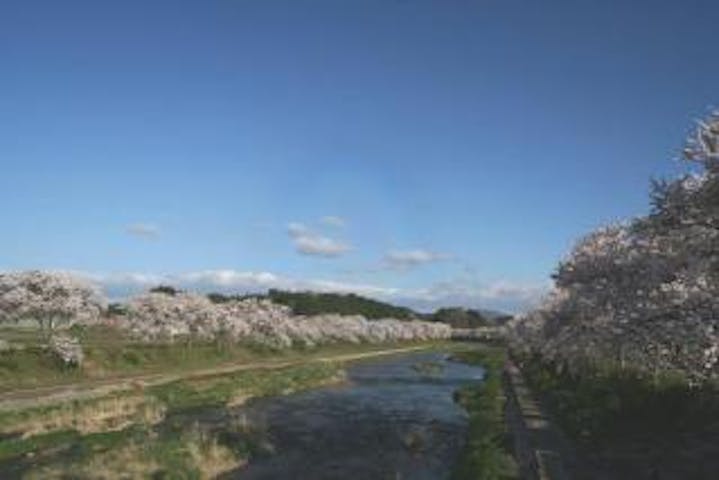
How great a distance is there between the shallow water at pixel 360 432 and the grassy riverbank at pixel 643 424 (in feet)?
21.7

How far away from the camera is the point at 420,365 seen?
136 meters

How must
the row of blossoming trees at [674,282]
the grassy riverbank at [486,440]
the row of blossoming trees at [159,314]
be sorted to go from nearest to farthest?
the row of blossoming trees at [674,282], the grassy riverbank at [486,440], the row of blossoming trees at [159,314]

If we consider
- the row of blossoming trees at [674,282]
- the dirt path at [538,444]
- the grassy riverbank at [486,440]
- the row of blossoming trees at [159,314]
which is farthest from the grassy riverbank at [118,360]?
the row of blossoming trees at [674,282]

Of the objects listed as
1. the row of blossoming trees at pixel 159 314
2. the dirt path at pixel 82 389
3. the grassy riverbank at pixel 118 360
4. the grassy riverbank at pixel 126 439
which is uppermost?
the row of blossoming trees at pixel 159 314

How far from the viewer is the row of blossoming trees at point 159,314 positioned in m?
90.8

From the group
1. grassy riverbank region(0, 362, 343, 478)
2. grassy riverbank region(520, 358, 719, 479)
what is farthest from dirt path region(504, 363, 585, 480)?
grassy riverbank region(0, 362, 343, 478)

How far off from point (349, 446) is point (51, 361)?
41480mm

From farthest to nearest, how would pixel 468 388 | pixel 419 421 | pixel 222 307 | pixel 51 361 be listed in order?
pixel 222 307 → pixel 468 388 → pixel 51 361 → pixel 419 421

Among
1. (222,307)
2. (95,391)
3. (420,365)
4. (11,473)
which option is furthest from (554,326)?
(222,307)

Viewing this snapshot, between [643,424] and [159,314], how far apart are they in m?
92.4

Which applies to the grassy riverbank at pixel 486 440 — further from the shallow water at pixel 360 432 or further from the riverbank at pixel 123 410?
the riverbank at pixel 123 410

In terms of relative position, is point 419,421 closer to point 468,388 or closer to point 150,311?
point 468,388

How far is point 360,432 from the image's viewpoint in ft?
187

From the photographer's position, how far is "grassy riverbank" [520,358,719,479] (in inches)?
1483
